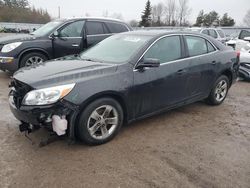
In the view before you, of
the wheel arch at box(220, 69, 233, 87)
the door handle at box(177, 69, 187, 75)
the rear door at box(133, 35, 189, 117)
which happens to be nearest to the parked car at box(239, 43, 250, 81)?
the wheel arch at box(220, 69, 233, 87)

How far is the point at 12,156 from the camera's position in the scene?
3398 millimetres

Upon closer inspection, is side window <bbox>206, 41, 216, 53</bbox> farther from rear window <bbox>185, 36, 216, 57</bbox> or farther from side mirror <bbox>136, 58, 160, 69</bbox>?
side mirror <bbox>136, 58, 160, 69</bbox>

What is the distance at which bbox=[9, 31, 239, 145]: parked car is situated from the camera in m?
3.32

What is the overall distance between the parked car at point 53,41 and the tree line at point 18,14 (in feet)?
190

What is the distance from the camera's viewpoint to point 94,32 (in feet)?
26.7

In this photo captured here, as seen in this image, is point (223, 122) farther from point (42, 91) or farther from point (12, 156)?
point (12, 156)

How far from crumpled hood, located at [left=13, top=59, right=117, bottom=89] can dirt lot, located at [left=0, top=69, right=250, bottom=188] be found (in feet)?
3.00

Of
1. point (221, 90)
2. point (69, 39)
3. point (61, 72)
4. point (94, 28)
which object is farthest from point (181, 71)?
point (94, 28)

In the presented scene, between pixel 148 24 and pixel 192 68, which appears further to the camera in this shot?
pixel 148 24

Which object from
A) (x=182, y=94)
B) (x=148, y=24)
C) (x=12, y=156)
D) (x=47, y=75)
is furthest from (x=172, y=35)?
(x=148, y=24)

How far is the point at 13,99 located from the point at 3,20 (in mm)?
62404

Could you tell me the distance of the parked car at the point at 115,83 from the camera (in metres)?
3.32

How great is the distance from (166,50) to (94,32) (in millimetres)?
4132

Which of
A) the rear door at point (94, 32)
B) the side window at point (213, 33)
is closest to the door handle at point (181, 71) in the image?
the rear door at point (94, 32)
